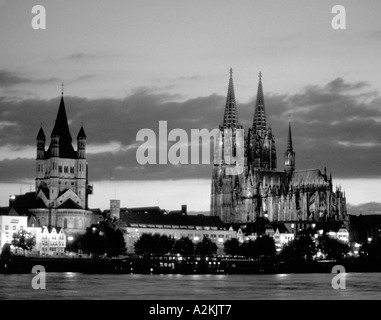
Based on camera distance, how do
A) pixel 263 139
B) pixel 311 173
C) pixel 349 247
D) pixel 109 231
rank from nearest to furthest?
pixel 109 231, pixel 349 247, pixel 311 173, pixel 263 139

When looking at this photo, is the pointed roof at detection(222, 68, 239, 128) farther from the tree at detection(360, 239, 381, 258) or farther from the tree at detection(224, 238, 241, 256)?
the tree at detection(360, 239, 381, 258)

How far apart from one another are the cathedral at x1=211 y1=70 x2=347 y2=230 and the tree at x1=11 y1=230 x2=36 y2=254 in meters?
45.3

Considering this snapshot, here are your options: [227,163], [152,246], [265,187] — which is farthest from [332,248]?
[227,163]

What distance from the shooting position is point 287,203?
143250 mm

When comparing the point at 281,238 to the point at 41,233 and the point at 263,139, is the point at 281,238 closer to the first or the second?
the point at 263,139

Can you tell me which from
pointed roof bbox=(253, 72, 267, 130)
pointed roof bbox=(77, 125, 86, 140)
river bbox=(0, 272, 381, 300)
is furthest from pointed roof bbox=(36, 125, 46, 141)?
river bbox=(0, 272, 381, 300)

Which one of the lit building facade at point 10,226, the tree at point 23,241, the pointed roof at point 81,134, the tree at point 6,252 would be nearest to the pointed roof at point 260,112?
the pointed roof at point 81,134

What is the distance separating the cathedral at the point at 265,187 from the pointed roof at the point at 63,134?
30.5 meters

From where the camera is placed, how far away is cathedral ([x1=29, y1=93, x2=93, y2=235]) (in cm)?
12209

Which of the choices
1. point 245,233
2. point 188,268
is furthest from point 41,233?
point 245,233

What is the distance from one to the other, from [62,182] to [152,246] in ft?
58.2

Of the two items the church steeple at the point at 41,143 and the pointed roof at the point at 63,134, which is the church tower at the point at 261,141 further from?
the church steeple at the point at 41,143
